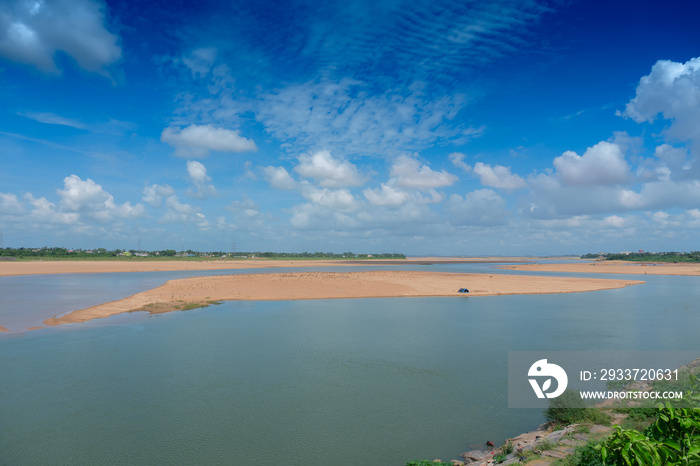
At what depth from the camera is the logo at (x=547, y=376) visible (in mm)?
15969

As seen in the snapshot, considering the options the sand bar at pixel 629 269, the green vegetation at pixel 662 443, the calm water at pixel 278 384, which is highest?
the green vegetation at pixel 662 443

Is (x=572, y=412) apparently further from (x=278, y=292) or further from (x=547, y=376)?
(x=278, y=292)

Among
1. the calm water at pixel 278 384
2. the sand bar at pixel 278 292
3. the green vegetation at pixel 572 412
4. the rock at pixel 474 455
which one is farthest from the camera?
the sand bar at pixel 278 292

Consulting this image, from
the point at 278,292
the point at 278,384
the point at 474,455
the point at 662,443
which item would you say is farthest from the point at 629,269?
the point at 662,443

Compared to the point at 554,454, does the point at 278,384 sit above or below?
below

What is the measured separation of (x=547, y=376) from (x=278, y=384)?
1267 cm

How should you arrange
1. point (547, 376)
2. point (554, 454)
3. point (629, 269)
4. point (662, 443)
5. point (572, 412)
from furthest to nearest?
1. point (629, 269)
2. point (547, 376)
3. point (572, 412)
4. point (554, 454)
5. point (662, 443)

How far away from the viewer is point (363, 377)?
17672 millimetres

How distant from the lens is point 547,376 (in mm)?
18281

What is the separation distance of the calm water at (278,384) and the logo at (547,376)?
1.48m

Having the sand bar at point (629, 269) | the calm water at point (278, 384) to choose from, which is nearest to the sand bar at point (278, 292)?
the calm water at point (278, 384)

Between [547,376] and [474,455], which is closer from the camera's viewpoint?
[474,455]

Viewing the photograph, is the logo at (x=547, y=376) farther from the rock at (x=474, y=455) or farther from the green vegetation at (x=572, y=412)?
the rock at (x=474, y=455)

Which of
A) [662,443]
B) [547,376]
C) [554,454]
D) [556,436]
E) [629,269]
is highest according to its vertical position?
[662,443]
